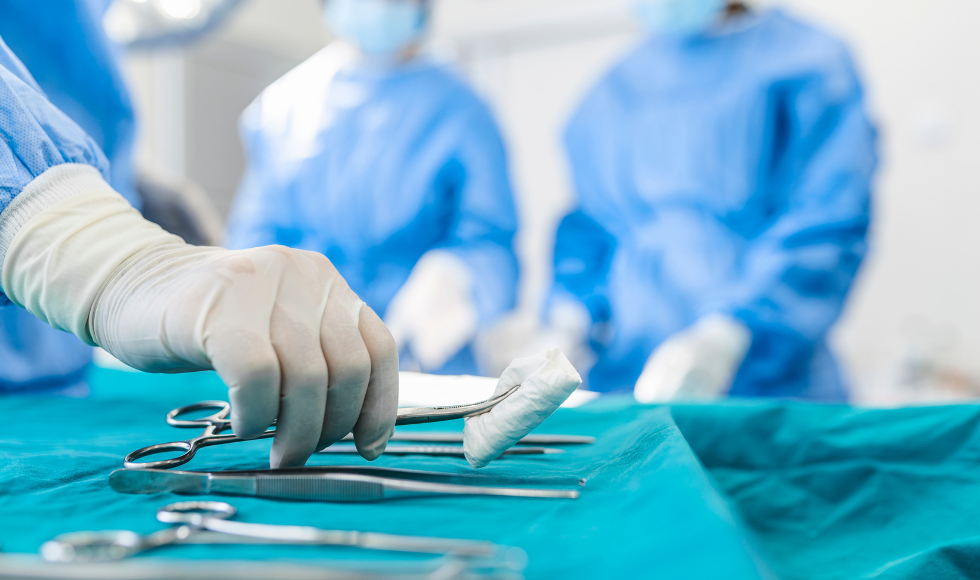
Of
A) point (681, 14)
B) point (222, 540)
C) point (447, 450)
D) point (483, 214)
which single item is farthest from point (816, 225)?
point (222, 540)

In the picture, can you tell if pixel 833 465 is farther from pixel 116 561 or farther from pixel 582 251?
pixel 582 251

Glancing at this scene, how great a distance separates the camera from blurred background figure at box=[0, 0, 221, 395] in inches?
32.6

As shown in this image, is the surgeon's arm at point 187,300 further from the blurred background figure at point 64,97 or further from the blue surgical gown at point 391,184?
the blue surgical gown at point 391,184

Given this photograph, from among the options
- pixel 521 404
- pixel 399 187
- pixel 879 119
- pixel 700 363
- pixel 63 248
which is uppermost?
pixel 879 119

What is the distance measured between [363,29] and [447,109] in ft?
1.02

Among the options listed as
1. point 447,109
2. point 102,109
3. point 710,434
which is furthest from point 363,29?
point 710,434

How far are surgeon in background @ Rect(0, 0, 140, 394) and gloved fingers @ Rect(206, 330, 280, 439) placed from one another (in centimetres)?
64

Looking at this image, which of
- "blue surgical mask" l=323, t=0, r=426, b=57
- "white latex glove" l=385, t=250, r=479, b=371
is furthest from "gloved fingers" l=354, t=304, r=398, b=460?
"blue surgical mask" l=323, t=0, r=426, b=57

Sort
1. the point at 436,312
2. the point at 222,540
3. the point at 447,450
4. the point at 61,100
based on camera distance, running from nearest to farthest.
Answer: the point at 222,540
the point at 447,450
the point at 61,100
the point at 436,312

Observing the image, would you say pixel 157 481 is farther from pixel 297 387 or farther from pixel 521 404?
pixel 521 404

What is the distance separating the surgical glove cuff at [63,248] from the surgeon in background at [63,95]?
0.43 metres

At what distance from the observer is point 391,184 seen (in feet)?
5.94

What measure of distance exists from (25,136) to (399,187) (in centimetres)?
133

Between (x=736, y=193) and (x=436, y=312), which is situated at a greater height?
(x=736, y=193)
